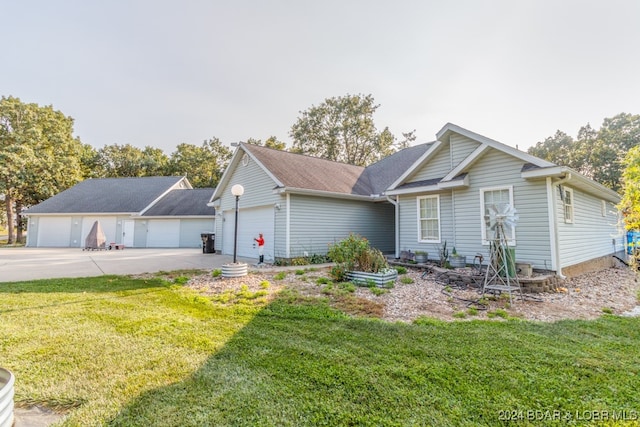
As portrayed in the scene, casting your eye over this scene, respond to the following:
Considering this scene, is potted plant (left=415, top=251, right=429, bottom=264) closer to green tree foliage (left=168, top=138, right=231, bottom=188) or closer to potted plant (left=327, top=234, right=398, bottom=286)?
potted plant (left=327, top=234, right=398, bottom=286)

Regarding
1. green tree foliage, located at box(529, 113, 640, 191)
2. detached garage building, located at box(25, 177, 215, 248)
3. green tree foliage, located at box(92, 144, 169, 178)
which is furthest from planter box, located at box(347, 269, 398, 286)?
green tree foliage, located at box(92, 144, 169, 178)

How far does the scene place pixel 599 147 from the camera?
23688mm

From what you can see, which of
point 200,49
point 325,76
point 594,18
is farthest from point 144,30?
point 594,18

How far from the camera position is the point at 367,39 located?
10.3 m

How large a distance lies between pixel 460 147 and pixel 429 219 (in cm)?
253

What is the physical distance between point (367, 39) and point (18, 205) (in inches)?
1342

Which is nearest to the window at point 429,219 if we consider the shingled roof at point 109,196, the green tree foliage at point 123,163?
the shingled roof at point 109,196

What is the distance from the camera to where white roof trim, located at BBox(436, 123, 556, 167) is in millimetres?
7113

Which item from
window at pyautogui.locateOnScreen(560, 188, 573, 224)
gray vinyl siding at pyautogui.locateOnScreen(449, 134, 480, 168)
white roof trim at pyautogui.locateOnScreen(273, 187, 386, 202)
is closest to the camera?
window at pyautogui.locateOnScreen(560, 188, 573, 224)

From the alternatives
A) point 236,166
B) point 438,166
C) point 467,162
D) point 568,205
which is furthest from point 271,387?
point 236,166

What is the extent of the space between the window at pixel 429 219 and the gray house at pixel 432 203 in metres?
0.03

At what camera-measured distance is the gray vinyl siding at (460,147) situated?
8.81 m

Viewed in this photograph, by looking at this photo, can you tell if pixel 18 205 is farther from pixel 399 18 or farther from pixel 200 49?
pixel 399 18

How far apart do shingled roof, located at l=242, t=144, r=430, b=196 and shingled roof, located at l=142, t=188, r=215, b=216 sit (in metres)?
9.35
